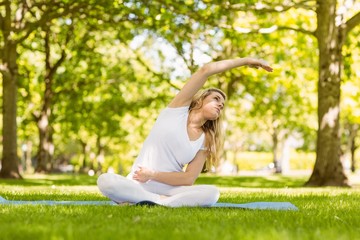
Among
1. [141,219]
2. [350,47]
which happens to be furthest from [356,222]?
[350,47]

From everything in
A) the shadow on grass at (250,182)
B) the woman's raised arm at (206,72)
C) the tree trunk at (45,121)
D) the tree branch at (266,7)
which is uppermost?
the tree branch at (266,7)

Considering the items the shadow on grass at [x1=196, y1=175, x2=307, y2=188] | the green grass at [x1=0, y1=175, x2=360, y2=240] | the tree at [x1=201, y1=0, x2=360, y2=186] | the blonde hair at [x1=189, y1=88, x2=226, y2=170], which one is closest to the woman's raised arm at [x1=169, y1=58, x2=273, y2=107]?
the blonde hair at [x1=189, y1=88, x2=226, y2=170]

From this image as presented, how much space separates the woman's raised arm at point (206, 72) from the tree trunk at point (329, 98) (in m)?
11.0

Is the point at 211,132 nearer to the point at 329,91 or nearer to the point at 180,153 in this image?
the point at 180,153

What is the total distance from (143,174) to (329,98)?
11.8 meters

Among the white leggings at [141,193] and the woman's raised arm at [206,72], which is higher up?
the woman's raised arm at [206,72]

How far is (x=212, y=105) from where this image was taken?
7.66m

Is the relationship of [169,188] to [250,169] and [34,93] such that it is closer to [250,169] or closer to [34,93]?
[34,93]

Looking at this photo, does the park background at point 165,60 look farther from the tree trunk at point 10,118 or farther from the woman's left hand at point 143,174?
the woman's left hand at point 143,174

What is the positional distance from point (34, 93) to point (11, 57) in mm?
14318

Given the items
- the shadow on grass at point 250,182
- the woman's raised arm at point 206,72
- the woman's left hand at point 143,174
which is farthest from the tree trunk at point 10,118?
the woman's left hand at point 143,174

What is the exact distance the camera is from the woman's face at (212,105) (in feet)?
25.1

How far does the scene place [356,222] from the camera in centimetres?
611

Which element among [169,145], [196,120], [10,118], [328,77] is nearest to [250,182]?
[328,77]
